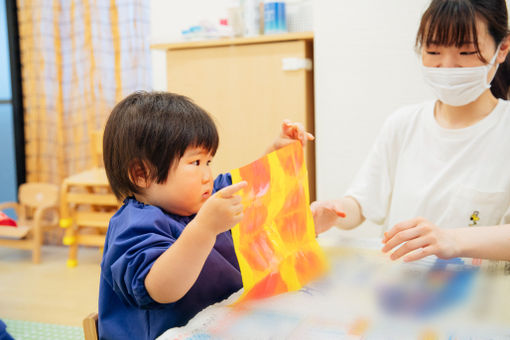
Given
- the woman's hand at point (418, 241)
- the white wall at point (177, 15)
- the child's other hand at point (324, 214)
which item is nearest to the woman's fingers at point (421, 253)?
the woman's hand at point (418, 241)

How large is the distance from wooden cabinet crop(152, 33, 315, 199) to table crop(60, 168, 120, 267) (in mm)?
A: 876

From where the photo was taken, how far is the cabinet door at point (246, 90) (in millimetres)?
2268

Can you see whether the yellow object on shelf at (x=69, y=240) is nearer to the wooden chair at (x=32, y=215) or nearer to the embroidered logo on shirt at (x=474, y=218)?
the wooden chair at (x=32, y=215)

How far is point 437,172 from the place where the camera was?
4.12 ft

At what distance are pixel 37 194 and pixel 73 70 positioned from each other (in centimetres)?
80

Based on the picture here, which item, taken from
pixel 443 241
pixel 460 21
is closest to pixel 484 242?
pixel 443 241

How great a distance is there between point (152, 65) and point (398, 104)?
1.48m

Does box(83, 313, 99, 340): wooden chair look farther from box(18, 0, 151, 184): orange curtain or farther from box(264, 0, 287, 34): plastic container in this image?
box(18, 0, 151, 184): orange curtain

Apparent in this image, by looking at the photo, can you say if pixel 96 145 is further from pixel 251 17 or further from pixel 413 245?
pixel 413 245

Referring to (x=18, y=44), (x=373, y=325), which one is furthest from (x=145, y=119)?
(x=18, y=44)

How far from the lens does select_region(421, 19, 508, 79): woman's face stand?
1148mm

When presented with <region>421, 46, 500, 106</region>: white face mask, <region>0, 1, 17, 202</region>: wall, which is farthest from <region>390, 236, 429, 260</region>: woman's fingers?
<region>0, 1, 17, 202</region>: wall

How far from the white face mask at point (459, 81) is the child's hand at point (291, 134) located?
396mm

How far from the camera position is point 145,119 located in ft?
2.68
